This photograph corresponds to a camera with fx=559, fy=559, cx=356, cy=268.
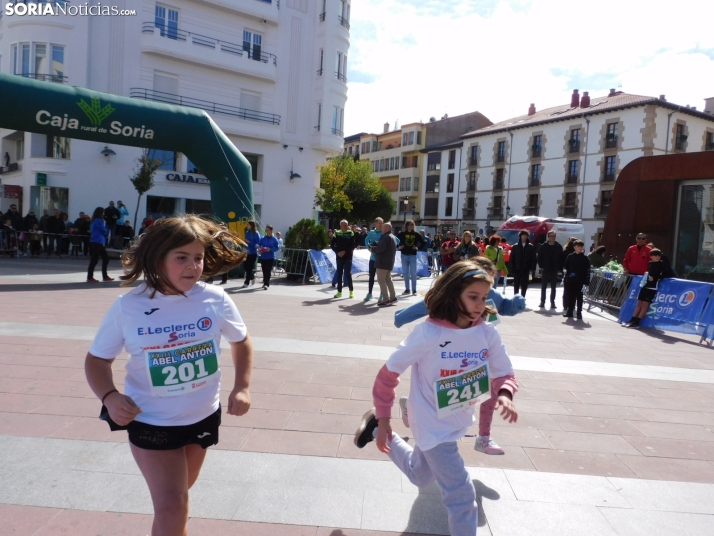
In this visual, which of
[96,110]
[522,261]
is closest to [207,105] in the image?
[96,110]

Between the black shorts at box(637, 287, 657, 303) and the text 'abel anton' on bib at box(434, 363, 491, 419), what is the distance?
902 cm

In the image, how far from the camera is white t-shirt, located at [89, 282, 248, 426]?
2207mm

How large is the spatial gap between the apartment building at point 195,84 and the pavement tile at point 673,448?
21.3m

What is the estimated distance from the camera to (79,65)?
2489 centimetres

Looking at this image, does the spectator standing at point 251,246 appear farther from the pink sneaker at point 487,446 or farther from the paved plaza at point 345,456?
the pink sneaker at point 487,446

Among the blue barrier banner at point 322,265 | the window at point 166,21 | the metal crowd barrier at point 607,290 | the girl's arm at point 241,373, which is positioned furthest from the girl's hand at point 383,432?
the window at point 166,21

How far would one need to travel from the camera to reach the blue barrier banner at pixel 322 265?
15.5 meters

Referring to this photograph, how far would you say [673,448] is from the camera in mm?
4309

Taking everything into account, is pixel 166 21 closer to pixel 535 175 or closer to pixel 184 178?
pixel 184 178

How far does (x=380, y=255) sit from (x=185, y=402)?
31.4ft

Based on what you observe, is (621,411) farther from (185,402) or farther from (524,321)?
(524,321)

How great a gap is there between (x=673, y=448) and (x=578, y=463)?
3.17 ft

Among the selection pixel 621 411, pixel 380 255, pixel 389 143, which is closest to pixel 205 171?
pixel 380 255

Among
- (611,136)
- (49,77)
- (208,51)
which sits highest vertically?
(611,136)
